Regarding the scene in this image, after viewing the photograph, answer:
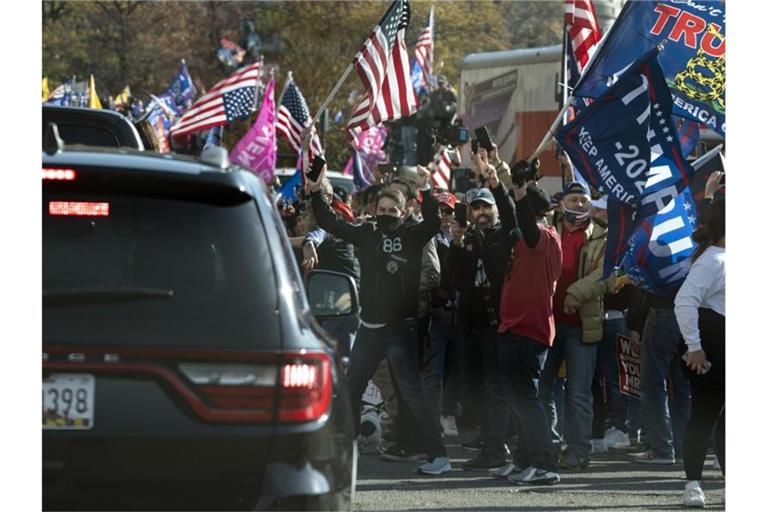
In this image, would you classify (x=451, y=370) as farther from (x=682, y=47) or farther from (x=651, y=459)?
(x=682, y=47)

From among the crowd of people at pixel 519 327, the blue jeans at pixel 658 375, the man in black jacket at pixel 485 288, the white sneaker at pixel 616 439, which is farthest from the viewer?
the white sneaker at pixel 616 439

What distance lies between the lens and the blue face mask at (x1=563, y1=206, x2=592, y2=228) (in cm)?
1097

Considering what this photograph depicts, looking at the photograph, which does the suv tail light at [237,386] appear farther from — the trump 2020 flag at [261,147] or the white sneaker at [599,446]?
the trump 2020 flag at [261,147]

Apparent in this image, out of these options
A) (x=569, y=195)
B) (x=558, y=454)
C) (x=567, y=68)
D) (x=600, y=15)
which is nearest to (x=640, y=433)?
(x=558, y=454)

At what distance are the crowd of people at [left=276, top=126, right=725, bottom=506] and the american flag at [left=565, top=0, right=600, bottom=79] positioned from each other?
2.40m

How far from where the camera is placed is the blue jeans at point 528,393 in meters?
9.77

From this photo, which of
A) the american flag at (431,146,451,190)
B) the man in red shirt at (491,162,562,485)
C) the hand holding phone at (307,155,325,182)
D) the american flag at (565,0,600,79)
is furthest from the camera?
the american flag at (431,146,451,190)

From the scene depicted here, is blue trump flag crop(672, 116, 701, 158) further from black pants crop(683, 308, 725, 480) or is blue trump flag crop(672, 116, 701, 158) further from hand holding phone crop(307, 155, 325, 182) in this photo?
black pants crop(683, 308, 725, 480)

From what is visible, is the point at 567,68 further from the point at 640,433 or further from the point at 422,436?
the point at 422,436

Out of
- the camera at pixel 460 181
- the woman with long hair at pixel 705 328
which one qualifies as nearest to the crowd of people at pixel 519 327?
the woman with long hair at pixel 705 328

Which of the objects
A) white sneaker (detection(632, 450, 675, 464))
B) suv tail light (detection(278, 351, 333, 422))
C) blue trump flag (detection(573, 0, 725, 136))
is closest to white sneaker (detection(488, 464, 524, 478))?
white sneaker (detection(632, 450, 675, 464))

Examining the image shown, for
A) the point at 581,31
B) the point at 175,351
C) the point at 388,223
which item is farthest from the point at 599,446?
the point at 175,351

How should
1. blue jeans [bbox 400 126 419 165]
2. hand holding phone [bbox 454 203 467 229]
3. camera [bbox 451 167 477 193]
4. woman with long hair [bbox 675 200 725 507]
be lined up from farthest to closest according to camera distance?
blue jeans [bbox 400 126 419 165] → camera [bbox 451 167 477 193] → hand holding phone [bbox 454 203 467 229] → woman with long hair [bbox 675 200 725 507]

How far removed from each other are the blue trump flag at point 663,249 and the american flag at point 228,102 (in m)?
12.4
